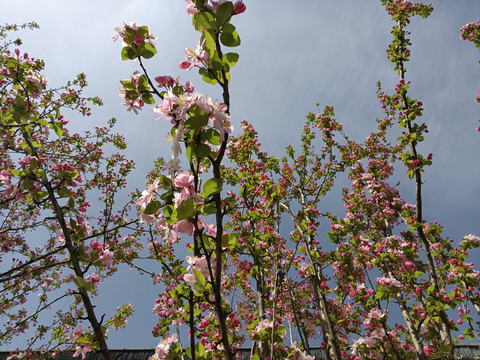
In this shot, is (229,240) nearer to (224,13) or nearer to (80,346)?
(224,13)

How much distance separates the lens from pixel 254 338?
1899 millimetres

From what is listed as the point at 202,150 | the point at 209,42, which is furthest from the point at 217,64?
the point at 202,150

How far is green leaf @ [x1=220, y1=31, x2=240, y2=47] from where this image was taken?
1123 millimetres

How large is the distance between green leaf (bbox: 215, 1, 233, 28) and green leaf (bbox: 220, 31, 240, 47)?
0.05 meters

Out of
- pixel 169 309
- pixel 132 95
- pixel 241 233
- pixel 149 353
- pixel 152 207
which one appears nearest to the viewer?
pixel 152 207

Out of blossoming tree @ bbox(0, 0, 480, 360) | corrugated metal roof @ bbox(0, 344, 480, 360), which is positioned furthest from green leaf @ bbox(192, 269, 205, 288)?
corrugated metal roof @ bbox(0, 344, 480, 360)

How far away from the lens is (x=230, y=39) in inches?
44.4

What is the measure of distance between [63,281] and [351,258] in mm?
7459

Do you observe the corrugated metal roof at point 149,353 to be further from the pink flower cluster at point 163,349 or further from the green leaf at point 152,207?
the green leaf at point 152,207

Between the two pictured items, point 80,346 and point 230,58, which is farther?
point 80,346

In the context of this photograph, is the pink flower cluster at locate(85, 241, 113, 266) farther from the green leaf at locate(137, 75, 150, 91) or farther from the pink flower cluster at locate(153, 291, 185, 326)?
the green leaf at locate(137, 75, 150, 91)

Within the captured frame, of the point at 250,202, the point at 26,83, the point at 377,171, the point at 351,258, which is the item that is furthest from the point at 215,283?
the point at 377,171

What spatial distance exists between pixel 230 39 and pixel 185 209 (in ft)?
2.38

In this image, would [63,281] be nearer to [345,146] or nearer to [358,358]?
[358,358]
